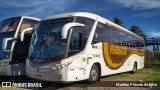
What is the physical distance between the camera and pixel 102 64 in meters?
13.4

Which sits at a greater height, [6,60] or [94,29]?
[94,29]

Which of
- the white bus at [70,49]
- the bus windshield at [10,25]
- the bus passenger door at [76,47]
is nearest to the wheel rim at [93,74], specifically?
the white bus at [70,49]

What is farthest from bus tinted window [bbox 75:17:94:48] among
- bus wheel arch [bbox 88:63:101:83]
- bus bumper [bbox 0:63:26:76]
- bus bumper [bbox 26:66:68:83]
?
bus bumper [bbox 0:63:26:76]

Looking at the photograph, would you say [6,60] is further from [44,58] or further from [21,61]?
[44,58]

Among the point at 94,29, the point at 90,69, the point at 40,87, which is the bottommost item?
the point at 40,87

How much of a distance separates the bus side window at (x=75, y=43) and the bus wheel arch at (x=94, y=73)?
4.70ft

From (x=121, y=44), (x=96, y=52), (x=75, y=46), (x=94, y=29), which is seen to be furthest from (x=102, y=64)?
(x=121, y=44)

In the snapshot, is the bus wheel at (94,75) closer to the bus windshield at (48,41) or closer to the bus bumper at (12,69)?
the bus windshield at (48,41)

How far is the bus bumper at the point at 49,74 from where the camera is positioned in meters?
10.4

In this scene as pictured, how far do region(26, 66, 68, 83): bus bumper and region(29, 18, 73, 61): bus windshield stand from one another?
1.60ft

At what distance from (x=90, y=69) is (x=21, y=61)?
389 cm

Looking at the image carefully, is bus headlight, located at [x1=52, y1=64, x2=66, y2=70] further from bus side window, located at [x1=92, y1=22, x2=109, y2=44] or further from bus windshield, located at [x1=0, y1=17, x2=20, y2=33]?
bus windshield, located at [x1=0, y1=17, x2=20, y2=33]

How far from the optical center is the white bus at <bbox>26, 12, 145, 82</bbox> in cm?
1057

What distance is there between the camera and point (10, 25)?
14.2m
